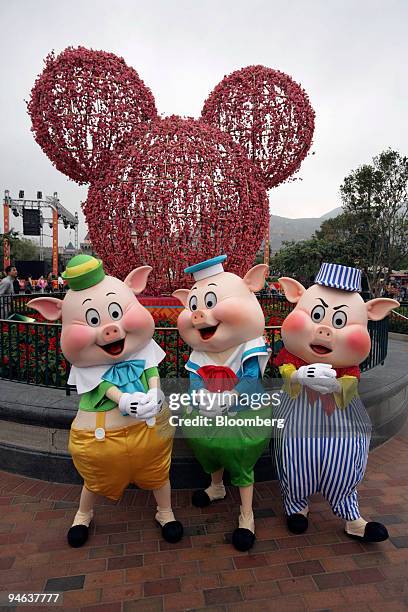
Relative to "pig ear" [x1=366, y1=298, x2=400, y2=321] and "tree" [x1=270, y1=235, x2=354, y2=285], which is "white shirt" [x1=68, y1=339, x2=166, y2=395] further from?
"tree" [x1=270, y1=235, x2=354, y2=285]

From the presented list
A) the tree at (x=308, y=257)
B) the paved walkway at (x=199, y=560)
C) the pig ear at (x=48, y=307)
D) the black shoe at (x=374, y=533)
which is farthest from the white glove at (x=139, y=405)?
the tree at (x=308, y=257)

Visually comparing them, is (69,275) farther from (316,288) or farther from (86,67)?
(86,67)

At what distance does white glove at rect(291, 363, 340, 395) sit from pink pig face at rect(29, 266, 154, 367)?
1.14 m

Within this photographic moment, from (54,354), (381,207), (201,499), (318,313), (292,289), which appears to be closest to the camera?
(318,313)

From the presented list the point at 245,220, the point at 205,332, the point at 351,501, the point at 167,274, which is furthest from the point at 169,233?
the point at 351,501

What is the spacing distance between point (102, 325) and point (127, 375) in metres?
0.41

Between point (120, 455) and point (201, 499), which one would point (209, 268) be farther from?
point (201, 499)

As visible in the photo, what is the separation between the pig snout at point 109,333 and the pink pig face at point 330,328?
1201 millimetres

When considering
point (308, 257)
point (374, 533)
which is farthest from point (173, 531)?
point (308, 257)

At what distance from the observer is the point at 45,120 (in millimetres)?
5887

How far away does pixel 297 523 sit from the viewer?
3.28 metres

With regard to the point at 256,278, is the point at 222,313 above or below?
below

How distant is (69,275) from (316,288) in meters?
1.77

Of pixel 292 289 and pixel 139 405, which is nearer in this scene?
pixel 139 405
